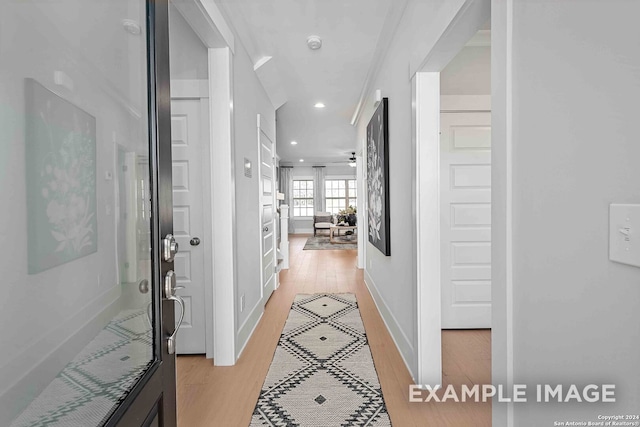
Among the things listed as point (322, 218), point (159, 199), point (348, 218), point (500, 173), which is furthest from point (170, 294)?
point (322, 218)

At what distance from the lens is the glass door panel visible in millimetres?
577

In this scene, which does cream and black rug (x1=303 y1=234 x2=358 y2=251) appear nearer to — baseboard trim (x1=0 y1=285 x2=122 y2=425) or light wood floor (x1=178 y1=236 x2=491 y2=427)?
light wood floor (x1=178 y1=236 x2=491 y2=427)

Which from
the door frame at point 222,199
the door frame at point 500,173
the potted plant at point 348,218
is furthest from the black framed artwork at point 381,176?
the potted plant at point 348,218

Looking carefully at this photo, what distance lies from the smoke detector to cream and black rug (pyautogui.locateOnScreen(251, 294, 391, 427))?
247 cm

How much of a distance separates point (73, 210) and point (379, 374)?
204 cm

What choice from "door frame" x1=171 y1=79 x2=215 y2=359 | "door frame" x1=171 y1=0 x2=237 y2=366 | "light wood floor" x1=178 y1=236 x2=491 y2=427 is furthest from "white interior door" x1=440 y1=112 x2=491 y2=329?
"door frame" x1=171 y1=79 x2=215 y2=359

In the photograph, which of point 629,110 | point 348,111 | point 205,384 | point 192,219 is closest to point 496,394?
point 629,110

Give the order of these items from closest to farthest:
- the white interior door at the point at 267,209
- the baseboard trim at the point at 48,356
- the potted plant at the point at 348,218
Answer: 1. the baseboard trim at the point at 48,356
2. the white interior door at the point at 267,209
3. the potted plant at the point at 348,218

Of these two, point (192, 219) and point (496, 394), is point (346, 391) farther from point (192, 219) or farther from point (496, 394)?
point (192, 219)

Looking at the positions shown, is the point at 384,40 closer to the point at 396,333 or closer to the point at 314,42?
the point at 314,42

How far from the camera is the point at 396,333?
2.62 m

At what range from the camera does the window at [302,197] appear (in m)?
11.9

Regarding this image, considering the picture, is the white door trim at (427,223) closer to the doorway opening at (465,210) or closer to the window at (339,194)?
the doorway opening at (465,210)

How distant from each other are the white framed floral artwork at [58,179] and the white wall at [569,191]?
3.70 ft
